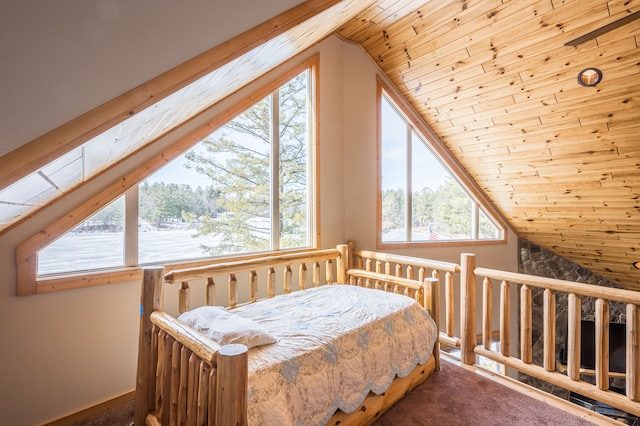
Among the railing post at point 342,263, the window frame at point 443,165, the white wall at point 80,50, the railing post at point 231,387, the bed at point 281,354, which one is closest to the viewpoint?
the white wall at point 80,50

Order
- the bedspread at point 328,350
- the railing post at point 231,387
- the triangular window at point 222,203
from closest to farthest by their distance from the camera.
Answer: the railing post at point 231,387
the bedspread at point 328,350
the triangular window at point 222,203

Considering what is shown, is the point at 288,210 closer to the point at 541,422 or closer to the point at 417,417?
the point at 417,417

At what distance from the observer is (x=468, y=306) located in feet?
9.37

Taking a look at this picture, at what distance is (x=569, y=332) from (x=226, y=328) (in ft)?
7.65

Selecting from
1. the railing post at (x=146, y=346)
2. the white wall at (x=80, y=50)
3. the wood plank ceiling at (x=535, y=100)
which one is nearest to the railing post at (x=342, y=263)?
the railing post at (x=146, y=346)

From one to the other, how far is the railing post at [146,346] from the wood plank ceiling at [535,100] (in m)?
3.15

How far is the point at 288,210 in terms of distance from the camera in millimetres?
3562

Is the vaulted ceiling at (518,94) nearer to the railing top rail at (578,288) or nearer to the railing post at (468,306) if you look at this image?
the railing top rail at (578,288)

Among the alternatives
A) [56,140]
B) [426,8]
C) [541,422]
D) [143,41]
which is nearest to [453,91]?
[426,8]

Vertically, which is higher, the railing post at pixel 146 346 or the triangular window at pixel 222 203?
the triangular window at pixel 222 203

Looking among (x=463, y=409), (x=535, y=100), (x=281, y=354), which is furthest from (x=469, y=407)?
(x=535, y=100)

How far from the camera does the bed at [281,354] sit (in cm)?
138

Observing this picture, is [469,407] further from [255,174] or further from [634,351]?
[255,174]

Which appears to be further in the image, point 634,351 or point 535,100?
point 535,100
